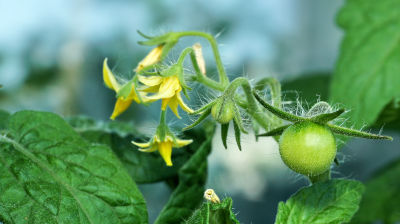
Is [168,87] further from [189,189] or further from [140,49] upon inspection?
[140,49]

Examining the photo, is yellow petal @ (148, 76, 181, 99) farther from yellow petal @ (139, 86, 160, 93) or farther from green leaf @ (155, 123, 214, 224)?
green leaf @ (155, 123, 214, 224)

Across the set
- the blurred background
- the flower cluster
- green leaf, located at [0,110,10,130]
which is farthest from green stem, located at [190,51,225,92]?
the blurred background

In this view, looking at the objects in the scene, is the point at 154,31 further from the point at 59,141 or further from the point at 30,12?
the point at 30,12

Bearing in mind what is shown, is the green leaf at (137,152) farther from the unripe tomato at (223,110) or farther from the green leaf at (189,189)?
the unripe tomato at (223,110)

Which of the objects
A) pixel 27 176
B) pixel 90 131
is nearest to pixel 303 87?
pixel 90 131

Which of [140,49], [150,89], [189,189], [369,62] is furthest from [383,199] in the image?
[140,49]

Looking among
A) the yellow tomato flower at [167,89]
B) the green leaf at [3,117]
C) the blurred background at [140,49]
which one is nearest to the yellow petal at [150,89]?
the yellow tomato flower at [167,89]
